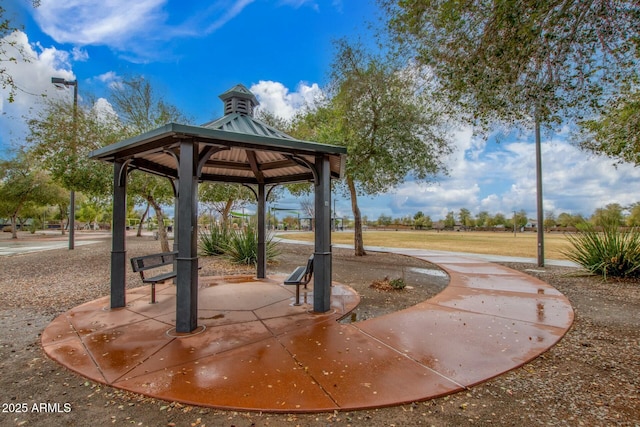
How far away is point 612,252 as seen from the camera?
846 cm

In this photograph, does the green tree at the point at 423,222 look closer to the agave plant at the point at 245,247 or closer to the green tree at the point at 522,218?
the green tree at the point at 522,218

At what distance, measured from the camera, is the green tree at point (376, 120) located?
11086 millimetres

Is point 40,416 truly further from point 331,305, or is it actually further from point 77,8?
point 77,8

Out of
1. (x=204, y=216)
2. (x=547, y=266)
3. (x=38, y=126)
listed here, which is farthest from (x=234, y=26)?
(x=204, y=216)

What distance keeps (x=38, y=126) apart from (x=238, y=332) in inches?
470

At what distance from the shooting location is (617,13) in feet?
12.8

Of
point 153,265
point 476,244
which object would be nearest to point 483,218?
point 476,244

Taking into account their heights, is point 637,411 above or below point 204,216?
below

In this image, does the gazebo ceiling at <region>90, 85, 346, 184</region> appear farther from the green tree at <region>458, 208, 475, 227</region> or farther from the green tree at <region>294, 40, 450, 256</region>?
the green tree at <region>458, 208, 475, 227</region>

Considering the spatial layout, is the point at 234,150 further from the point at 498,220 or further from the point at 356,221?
the point at 498,220

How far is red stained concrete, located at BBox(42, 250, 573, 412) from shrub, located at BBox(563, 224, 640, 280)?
152 inches

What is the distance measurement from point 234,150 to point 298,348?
412 cm

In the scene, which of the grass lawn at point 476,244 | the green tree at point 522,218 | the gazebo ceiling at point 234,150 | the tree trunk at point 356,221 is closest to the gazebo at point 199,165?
the gazebo ceiling at point 234,150

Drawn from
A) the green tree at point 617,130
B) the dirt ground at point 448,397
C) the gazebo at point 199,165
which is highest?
the green tree at point 617,130
